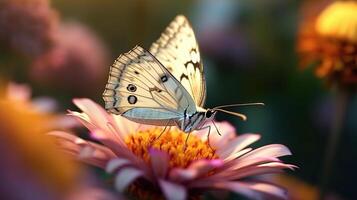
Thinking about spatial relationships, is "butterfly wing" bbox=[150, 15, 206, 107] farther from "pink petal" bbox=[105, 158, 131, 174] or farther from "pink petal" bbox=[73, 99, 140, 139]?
"pink petal" bbox=[105, 158, 131, 174]

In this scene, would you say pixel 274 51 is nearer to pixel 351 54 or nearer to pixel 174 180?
pixel 351 54

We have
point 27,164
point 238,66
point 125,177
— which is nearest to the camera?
point 27,164

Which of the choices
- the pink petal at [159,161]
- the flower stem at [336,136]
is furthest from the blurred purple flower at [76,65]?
the pink petal at [159,161]

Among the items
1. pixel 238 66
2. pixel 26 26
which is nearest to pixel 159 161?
pixel 26 26

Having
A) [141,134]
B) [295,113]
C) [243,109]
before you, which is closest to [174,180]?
[141,134]

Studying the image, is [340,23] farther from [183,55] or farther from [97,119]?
[97,119]

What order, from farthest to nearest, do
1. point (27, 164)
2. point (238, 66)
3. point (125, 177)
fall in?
point (238, 66)
point (125, 177)
point (27, 164)
